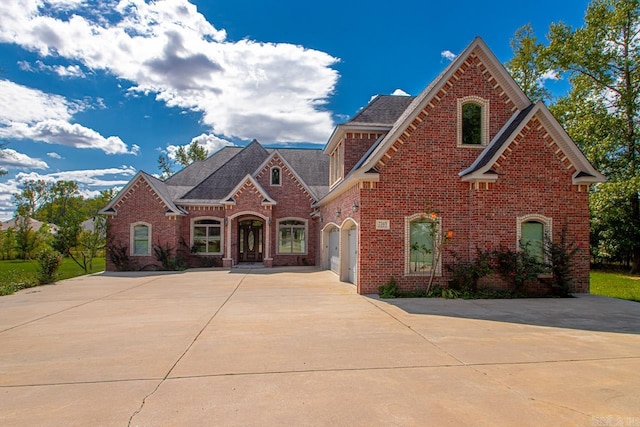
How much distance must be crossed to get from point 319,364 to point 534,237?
977 cm

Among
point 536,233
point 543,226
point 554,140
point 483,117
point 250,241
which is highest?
point 483,117

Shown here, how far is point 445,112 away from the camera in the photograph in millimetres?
12539

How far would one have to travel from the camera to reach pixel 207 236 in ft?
72.5

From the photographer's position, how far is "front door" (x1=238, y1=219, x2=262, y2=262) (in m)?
23.2

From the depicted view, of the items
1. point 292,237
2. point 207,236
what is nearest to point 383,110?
point 292,237

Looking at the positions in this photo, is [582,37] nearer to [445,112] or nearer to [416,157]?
[445,112]

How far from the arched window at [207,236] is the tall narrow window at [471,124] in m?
14.6

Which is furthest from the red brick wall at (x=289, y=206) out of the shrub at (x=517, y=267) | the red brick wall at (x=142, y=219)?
the shrub at (x=517, y=267)

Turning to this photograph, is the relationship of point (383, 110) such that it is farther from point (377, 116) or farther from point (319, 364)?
point (319, 364)

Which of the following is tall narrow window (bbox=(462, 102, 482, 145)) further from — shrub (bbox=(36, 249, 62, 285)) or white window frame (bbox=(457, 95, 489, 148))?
shrub (bbox=(36, 249, 62, 285))

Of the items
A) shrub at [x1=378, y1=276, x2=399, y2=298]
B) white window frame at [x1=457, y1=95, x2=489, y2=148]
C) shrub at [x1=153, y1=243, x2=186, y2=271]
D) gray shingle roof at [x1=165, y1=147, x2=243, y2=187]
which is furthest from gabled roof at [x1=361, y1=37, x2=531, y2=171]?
gray shingle roof at [x1=165, y1=147, x2=243, y2=187]

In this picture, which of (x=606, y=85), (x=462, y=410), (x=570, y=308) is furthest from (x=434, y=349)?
(x=606, y=85)

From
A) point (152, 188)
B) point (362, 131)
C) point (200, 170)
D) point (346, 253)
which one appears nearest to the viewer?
point (346, 253)

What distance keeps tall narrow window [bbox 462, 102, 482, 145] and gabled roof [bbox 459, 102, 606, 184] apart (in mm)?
586
